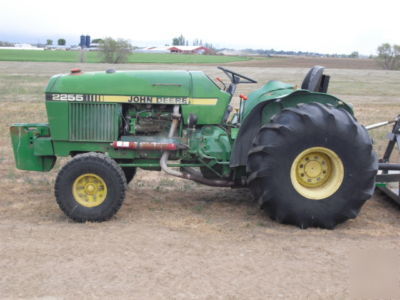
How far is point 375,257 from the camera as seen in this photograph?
Result: 4930 mm

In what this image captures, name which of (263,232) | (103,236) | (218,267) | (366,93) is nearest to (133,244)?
(103,236)

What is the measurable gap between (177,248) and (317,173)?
1.74m

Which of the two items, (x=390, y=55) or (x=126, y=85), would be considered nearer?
(x=126, y=85)

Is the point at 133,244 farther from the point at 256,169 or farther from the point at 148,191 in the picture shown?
the point at 148,191

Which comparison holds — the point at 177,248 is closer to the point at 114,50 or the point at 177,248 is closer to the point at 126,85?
the point at 126,85

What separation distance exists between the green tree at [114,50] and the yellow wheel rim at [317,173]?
173 ft

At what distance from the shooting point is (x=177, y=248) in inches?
196

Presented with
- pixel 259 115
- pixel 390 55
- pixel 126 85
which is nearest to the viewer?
pixel 259 115

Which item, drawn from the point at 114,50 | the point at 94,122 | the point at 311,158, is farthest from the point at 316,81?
the point at 114,50

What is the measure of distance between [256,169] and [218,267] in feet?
4.35

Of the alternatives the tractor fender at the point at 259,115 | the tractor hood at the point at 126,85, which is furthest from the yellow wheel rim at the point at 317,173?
the tractor hood at the point at 126,85

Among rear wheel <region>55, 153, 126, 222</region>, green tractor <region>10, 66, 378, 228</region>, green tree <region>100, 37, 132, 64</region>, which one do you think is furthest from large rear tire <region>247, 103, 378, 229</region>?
green tree <region>100, 37, 132, 64</region>

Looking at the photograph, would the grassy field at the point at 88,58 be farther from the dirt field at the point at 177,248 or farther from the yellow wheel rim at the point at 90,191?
the yellow wheel rim at the point at 90,191

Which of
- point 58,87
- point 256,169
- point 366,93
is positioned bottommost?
point 366,93
